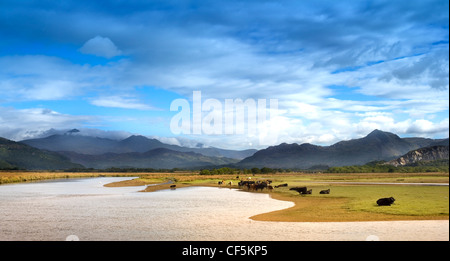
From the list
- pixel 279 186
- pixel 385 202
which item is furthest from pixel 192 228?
pixel 279 186

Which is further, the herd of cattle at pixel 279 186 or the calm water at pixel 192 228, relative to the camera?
the herd of cattle at pixel 279 186

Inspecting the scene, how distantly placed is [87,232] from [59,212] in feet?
37.7

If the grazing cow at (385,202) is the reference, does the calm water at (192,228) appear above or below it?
below

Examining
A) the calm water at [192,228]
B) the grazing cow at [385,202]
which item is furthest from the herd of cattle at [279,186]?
the calm water at [192,228]

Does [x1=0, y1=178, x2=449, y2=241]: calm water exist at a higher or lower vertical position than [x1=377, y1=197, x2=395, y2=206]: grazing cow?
lower

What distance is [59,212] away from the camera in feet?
102

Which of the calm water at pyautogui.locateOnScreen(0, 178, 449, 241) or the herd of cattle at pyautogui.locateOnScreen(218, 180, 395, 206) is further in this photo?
the herd of cattle at pyautogui.locateOnScreen(218, 180, 395, 206)

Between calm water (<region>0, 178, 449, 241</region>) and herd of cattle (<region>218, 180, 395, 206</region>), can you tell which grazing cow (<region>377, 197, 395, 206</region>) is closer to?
herd of cattle (<region>218, 180, 395, 206</region>)

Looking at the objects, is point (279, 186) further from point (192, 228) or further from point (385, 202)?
point (192, 228)

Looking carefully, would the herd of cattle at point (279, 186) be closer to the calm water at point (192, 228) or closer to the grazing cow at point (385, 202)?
the grazing cow at point (385, 202)

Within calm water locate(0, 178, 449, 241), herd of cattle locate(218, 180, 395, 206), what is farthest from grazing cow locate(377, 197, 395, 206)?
calm water locate(0, 178, 449, 241)

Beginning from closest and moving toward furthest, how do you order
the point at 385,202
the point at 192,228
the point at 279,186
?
the point at 192,228, the point at 385,202, the point at 279,186
